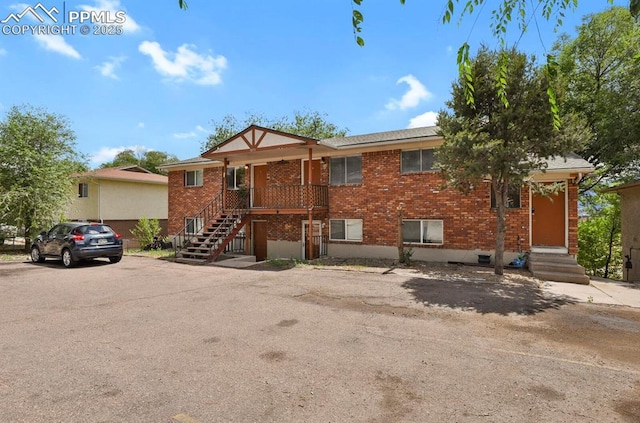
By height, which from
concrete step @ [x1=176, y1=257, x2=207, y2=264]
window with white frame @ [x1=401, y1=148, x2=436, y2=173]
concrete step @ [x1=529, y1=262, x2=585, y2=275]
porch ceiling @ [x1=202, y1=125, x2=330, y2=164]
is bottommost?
concrete step @ [x1=176, y1=257, x2=207, y2=264]

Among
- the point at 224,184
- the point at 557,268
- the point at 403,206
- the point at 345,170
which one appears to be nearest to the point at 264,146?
the point at 224,184

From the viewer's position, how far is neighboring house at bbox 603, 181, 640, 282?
1334 cm

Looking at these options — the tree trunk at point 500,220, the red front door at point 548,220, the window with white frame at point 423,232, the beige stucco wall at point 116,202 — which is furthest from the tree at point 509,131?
the beige stucco wall at point 116,202

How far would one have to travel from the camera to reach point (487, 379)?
13.3 feet

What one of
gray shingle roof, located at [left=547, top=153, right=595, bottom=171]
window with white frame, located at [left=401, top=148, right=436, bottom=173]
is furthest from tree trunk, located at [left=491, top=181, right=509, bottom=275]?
window with white frame, located at [left=401, top=148, right=436, bottom=173]

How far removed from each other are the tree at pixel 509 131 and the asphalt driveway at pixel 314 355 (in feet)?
11.2

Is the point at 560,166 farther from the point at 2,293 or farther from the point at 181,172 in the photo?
the point at 181,172

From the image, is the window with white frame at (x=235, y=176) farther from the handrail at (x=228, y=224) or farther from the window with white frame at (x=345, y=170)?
the window with white frame at (x=345, y=170)

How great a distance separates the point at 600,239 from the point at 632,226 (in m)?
9.70

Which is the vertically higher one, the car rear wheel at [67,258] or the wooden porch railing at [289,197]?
the wooden porch railing at [289,197]

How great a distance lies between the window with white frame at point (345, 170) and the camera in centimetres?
1474

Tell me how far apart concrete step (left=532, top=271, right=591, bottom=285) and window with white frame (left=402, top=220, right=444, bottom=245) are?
3552 millimetres

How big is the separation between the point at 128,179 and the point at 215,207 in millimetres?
8978

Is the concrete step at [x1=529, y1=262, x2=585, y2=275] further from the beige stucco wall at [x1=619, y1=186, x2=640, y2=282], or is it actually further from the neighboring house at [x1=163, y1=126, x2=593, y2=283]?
the beige stucco wall at [x1=619, y1=186, x2=640, y2=282]
